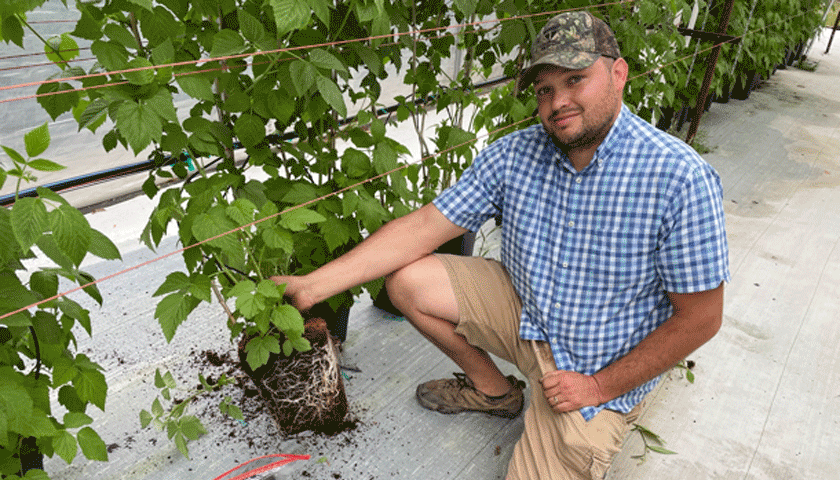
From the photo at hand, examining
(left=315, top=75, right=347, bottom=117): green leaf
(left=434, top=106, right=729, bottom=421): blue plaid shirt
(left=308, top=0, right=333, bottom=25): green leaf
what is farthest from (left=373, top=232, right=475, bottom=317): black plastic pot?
(left=308, top=0, right=333, bottom=25): green leaf

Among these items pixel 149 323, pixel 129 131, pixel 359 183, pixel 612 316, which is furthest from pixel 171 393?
pixel 612 316

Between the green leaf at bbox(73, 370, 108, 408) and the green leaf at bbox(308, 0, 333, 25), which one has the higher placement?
the green leaf at bbox(308, 0, 333, 25)

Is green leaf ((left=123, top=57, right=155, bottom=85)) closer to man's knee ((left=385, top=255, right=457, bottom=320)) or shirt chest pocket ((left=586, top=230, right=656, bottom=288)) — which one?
man's knee ((left=385, top=255, right=457, bottom=320))

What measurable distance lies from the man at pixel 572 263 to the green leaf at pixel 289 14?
0.51 metres

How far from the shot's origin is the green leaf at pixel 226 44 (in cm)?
104

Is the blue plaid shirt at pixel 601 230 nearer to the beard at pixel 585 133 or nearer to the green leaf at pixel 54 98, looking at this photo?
the beard at pixel 585 133

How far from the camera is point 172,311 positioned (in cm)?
111

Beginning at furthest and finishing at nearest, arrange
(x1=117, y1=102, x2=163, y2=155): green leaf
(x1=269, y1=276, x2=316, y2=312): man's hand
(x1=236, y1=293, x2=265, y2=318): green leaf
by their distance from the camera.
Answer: (x1=269, y1=276, x2=316, y2=312): man's hand < (x1=236, y1=293, x2=265, y2=318): green leaf < (x1=117, y1=102, x2=163, y2=155): green leaf

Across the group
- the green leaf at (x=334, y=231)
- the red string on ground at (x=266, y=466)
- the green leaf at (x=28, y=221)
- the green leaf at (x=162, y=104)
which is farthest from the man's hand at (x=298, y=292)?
the green leaf at (x=28, y=221)

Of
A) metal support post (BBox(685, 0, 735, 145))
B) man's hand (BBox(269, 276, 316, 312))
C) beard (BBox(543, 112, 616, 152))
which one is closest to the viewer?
beard (BBox(543, 112, 616, 152))

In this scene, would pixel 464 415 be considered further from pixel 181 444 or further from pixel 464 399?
pixel 181 444

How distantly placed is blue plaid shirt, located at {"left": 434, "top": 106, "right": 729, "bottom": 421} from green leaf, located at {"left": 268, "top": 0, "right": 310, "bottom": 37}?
24.7 inches

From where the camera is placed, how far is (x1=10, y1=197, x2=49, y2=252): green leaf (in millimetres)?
773

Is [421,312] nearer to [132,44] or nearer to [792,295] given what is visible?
[132,44]
